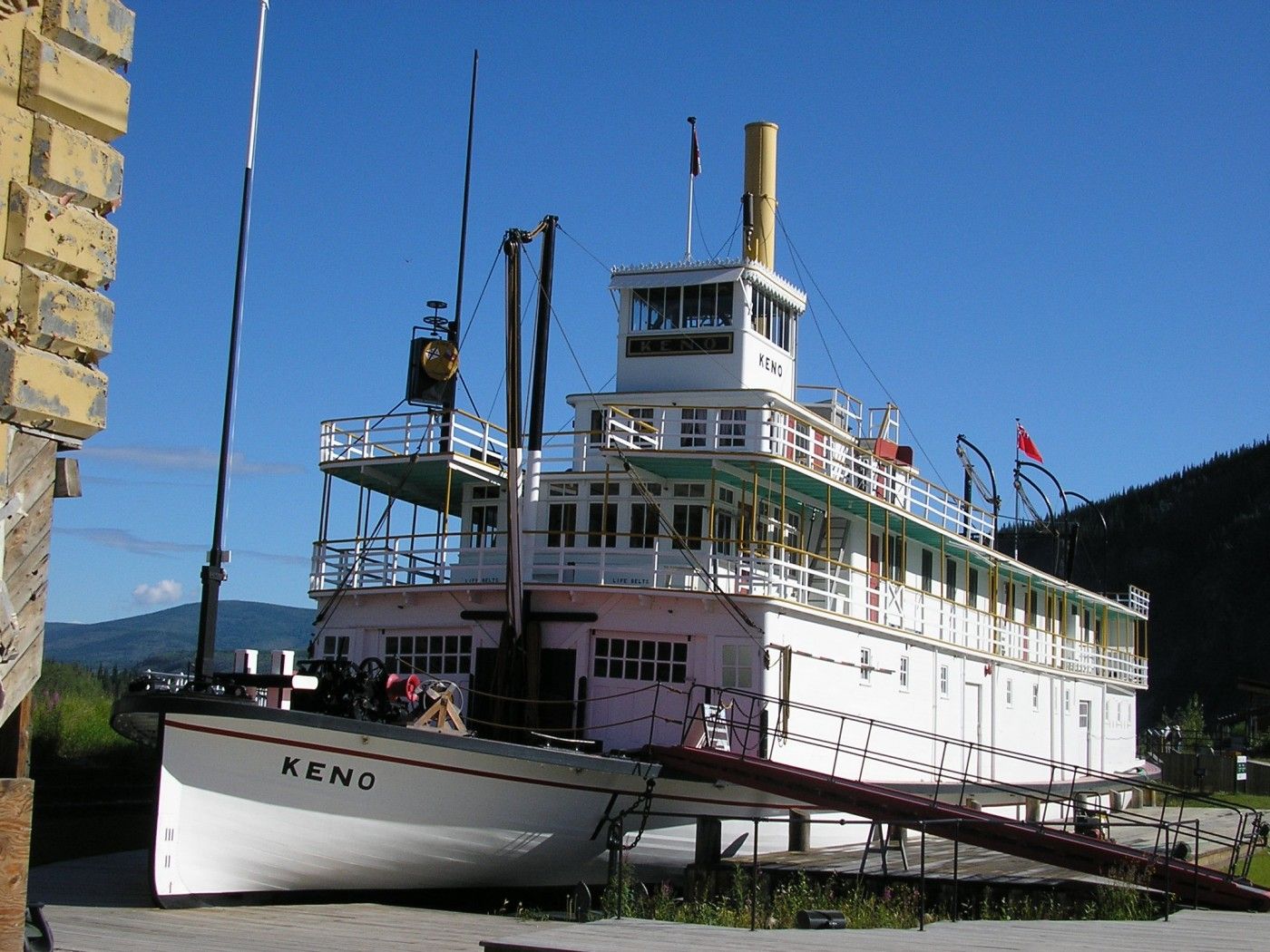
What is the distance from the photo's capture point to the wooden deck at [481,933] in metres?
10.4

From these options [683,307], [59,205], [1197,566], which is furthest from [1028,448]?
[1197,566]

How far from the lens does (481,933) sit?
13.0 meters

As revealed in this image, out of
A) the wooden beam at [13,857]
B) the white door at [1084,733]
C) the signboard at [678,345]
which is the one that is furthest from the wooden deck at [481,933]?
the white door at [1084,733]

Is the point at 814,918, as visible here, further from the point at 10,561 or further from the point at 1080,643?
the point at 1080,643

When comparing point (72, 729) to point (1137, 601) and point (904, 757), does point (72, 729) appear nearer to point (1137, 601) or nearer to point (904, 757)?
point (904, 757)


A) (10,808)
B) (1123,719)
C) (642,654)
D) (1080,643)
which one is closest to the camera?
(10,808)

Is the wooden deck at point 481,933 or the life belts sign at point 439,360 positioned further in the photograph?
the life belts sign at point 439,360

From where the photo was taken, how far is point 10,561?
5.91 m

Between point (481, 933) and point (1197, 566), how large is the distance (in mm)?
109864

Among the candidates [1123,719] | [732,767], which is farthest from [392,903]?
[1123,719]

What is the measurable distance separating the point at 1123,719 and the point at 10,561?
35266 millimetres

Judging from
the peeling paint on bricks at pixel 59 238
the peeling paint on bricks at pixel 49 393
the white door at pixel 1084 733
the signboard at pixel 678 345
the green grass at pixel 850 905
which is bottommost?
the green grass at pixel 850 905

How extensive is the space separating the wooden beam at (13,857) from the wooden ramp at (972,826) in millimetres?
9740

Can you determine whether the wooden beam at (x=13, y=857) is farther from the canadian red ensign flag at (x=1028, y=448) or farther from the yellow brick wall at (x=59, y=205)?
the canadian red ensign flag at (x=1028, y=448)
